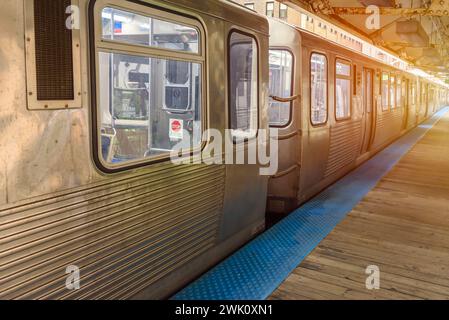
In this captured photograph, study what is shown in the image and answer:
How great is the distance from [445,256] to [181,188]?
255cm

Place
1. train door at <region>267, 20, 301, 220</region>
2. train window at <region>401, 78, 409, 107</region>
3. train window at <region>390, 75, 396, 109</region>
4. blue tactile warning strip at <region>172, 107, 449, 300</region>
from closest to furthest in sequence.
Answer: blue tactile warning strip at <region>172, 107, 449, 300</region>, train door at <region>267, 20, 301, 220</region>, train window at <region>390, 75, 396, 109</region>, train window at <region>401, 78, 409, 107</region>

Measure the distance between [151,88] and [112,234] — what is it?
5.30 feet

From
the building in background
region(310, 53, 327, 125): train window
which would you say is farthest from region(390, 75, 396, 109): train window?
region(310, 53, 327, 125): train window

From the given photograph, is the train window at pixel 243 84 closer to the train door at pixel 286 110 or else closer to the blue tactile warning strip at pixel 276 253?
the blue tactile warning strip at pixel 276 253

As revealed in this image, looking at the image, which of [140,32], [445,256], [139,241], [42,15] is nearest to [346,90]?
[445,256]

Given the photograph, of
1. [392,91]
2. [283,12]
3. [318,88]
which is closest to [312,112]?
[318,88]

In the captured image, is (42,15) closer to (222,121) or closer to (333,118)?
(222,121)

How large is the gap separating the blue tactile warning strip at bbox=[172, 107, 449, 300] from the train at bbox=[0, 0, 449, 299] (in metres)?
0.12

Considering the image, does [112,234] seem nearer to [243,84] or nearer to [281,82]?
[243,84]

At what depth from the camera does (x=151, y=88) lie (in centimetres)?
373

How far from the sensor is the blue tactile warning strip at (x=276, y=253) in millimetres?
3242

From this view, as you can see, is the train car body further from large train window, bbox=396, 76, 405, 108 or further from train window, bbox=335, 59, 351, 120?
large train window, bbox=396, 76, 405, 108

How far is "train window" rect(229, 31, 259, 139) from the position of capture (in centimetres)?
370

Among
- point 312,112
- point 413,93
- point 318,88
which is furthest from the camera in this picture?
point 413,93
